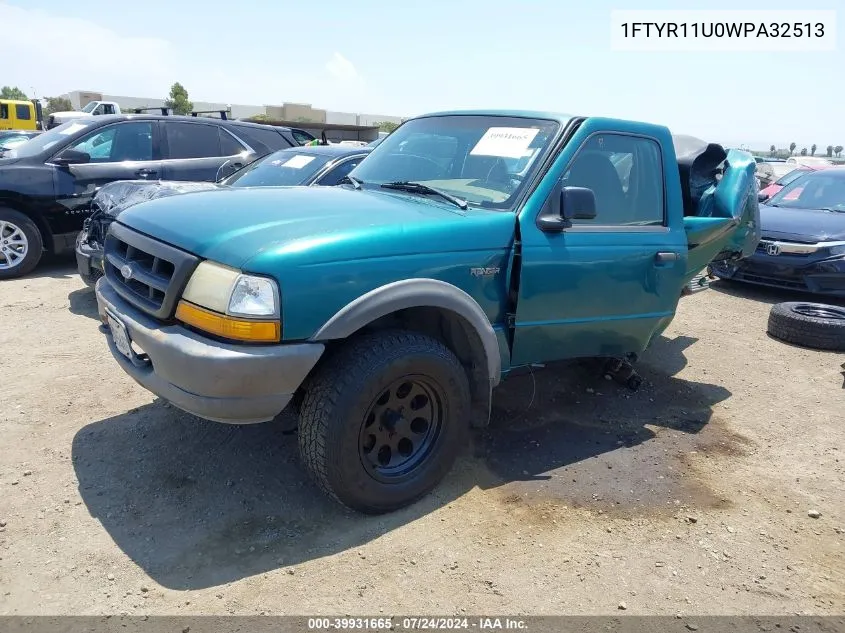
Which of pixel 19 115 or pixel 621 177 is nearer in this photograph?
pixel 621 177

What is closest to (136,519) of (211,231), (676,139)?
(211,231)

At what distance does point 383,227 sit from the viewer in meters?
2.89

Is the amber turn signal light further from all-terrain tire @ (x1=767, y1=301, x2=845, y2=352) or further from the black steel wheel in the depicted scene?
all-terrain tire @ (x1=767, y1=301, x2=845, y2=352)

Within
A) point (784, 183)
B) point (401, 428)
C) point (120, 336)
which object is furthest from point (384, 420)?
point (784, 183)

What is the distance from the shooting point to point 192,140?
26.2 ft

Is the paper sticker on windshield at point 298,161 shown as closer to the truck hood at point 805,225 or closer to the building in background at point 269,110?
the truck hood at point 805,225

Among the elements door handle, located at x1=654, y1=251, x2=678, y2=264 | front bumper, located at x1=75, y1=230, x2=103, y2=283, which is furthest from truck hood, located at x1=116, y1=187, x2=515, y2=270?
front bumper, located at x1=75, y1=230, x2=103, y2=283

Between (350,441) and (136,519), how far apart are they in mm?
1102

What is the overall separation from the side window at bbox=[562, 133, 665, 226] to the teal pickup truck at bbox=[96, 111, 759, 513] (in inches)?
0.5

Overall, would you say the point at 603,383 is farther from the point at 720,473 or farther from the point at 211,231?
the point at 211,231

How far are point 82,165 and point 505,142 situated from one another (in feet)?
19.0

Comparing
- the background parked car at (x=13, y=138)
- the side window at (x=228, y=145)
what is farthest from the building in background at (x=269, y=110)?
the side window at (x=228, y=145)

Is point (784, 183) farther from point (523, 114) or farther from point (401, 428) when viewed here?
point (401, 428)

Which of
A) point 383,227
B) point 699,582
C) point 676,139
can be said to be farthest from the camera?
point 676,139
